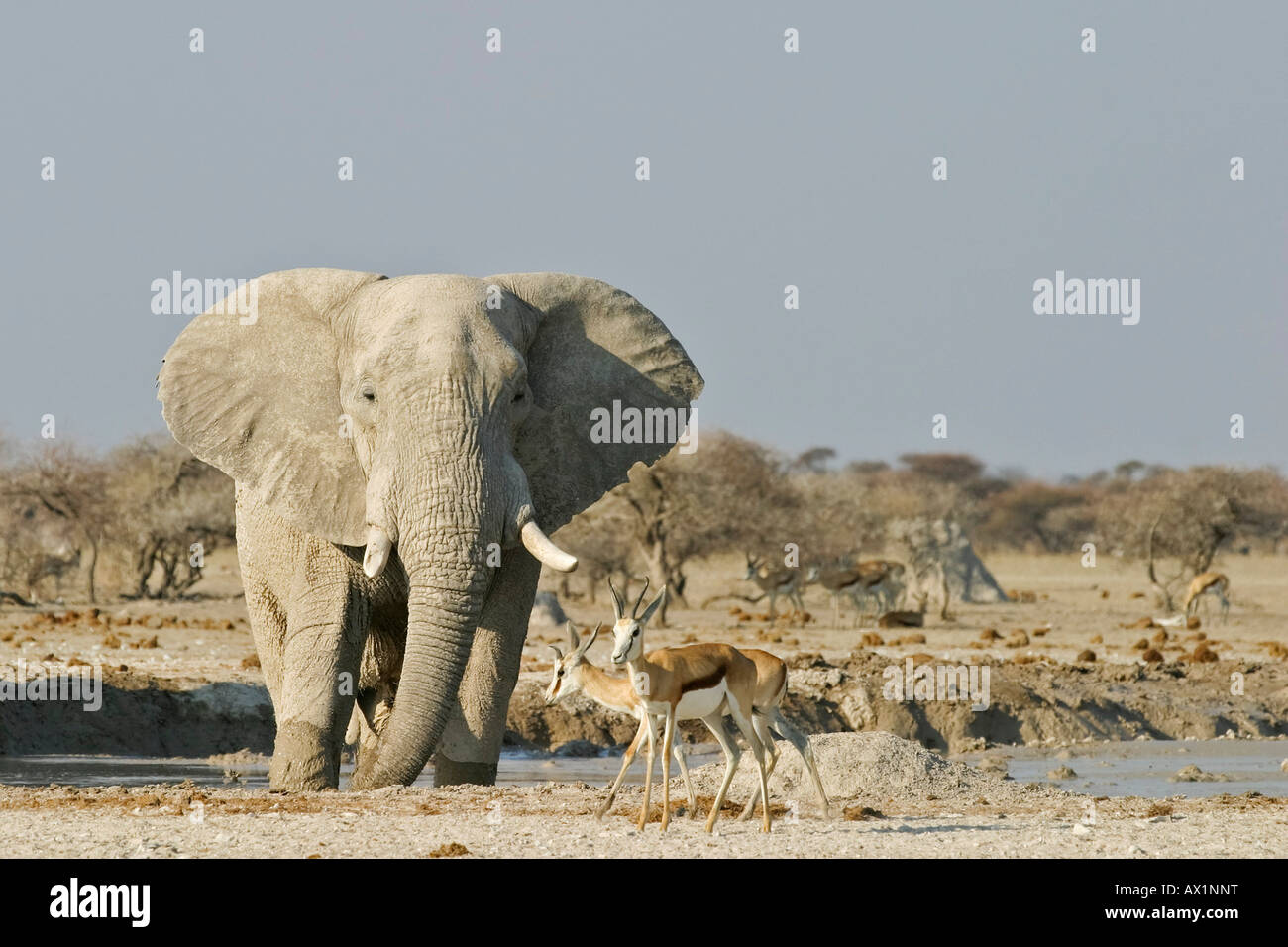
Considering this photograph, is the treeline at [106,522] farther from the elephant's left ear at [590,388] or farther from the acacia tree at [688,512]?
the elephant's left ear at [590,388]

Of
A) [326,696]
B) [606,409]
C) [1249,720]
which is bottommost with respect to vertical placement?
[1249,720]

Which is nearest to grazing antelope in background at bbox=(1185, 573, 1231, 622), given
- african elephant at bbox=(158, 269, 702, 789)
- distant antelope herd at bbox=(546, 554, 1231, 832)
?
african elephant at bbox=(158, 269, 702, 789)

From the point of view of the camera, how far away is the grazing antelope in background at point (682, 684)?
397 inches

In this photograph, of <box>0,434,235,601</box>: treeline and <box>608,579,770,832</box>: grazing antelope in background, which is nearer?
<box>608,579,770,832</box>: grazing antelope in background

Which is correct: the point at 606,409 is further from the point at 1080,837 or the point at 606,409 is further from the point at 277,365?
the point at 1080,837

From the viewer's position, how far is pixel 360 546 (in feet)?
38.3

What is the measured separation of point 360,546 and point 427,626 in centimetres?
96

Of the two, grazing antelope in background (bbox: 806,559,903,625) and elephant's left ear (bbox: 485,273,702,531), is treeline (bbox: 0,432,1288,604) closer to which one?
grazing antelope in background (bbox: 806,559,903,625)

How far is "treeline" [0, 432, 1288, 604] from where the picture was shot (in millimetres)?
39156

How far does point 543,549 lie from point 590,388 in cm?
202

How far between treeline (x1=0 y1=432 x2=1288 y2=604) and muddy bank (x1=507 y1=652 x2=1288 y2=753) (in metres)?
13.1

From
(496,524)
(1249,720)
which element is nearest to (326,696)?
(496,524)

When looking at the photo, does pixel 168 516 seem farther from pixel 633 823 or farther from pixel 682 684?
pixel 682 684

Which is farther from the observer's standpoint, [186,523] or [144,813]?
[186,523]
